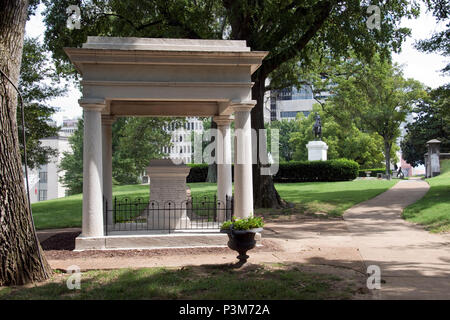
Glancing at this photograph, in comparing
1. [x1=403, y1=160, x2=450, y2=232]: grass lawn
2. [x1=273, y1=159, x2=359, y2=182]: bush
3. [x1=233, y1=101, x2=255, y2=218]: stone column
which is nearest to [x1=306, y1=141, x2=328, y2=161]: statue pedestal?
[x1=273, y1=159, x2=359, y2=182]: bush

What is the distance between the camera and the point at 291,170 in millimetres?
35312

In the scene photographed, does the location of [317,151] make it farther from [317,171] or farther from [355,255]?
[355,255]

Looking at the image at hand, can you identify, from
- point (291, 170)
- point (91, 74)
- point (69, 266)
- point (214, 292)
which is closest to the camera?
point (214, 292)

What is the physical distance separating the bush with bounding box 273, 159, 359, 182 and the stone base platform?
82.1 ft

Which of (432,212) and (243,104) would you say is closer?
(243,104)

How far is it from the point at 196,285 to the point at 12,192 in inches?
136

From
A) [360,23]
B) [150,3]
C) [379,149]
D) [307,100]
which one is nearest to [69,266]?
[150,3]

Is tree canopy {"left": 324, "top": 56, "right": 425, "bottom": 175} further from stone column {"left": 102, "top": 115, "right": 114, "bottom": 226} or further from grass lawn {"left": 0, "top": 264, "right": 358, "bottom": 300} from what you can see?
grass lawn {"left": 0, "top": 264, "right": 358, "bottom": 300}

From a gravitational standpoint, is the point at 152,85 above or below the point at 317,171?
above

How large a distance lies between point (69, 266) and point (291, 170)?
28.4 meters

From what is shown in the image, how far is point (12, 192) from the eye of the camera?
7.10 m

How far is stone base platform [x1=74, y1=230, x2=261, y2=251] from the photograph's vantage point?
979cm

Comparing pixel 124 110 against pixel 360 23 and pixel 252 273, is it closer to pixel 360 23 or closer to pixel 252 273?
pixel 252 273

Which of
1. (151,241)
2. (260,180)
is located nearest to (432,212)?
(260,180)
